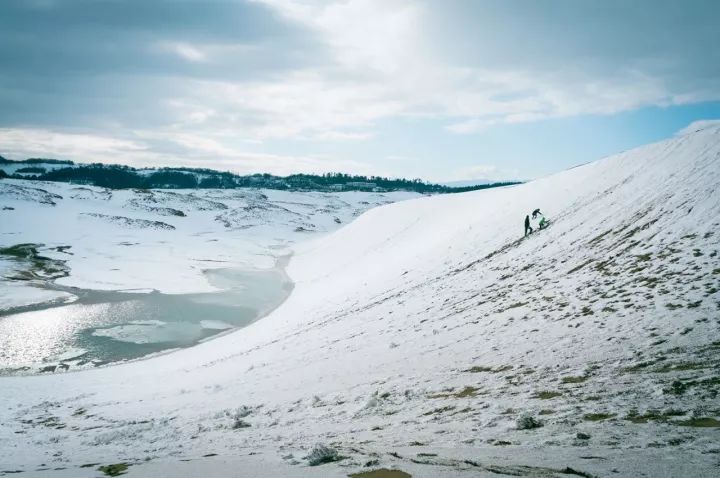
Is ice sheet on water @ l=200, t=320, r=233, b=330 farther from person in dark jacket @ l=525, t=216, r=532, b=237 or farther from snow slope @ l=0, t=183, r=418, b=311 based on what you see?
person in dark jacket @ l=525, t=216, r=532, b=237

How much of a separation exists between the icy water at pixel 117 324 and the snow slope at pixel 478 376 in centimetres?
335

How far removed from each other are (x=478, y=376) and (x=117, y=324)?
30528 mm

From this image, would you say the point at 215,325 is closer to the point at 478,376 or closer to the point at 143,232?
the point at 478,376

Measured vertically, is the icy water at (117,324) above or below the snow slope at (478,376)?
below

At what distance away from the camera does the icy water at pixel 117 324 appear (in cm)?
2608

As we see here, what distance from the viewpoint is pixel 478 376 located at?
1180cm

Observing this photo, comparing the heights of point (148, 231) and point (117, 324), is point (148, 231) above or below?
above

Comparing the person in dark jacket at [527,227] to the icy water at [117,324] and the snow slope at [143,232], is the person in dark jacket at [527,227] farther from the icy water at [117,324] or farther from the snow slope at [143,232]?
the snow slope at [143,232]

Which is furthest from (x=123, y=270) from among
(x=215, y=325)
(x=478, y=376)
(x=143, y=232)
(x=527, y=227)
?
(x=478, y=376)

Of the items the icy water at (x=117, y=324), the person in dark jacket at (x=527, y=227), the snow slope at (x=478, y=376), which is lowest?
the icy water at (x=117, y=324)

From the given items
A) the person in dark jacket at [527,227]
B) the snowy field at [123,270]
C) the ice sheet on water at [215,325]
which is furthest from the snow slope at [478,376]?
the snowy field at [123,270]

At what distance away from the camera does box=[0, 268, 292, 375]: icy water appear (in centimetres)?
2608

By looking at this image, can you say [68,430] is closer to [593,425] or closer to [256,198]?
[593,425]

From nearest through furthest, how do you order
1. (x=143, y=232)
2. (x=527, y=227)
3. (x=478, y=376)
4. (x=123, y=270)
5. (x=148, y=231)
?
(x=478, y=376), (x=527, y=227), (x=123, y=270), (x=143, y=232), (x=148, y=231)
